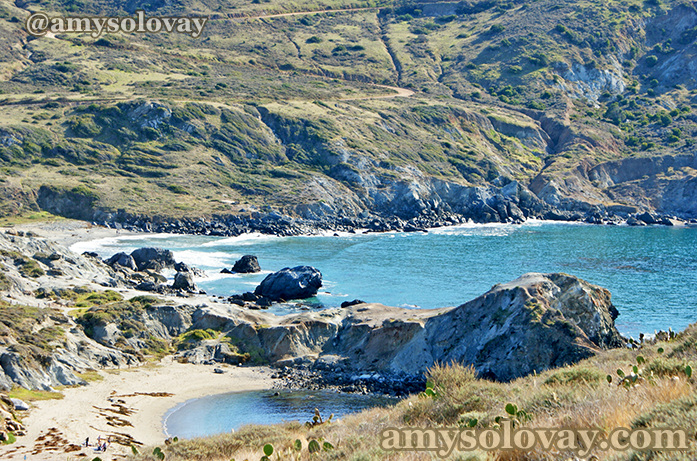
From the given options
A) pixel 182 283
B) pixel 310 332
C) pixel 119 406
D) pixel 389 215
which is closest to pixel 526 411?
pixel 119 406

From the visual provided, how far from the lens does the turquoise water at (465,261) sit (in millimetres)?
50469

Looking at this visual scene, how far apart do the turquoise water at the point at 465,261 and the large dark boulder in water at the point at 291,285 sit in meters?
1.33

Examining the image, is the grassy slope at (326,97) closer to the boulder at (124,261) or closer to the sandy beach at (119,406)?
the boulder at (124,261)

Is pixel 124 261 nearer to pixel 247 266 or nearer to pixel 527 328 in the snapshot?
pixel 247 266

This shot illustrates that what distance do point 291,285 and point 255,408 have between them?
24598mm

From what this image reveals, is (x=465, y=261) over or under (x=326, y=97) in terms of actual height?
under

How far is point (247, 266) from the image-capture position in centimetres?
6184

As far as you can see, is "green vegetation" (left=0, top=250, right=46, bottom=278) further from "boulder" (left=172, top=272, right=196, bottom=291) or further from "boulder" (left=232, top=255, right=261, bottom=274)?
"boulder" (left=232, top=255, right=261, bottom=274)

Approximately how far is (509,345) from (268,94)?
11346 centimetres

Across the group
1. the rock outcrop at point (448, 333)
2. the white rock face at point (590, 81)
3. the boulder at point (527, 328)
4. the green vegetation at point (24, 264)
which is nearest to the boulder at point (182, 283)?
the green vegetation at point (24, 264)

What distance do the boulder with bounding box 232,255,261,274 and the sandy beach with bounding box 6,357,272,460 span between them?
28.6 meters

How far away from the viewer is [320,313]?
38906 mm

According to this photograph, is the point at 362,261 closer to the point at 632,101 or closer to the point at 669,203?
the point at 669,203

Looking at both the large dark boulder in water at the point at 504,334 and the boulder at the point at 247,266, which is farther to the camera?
the boulder at the point at 247,266
